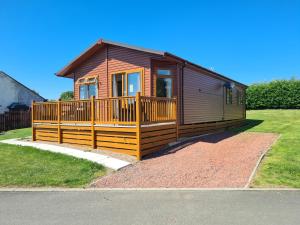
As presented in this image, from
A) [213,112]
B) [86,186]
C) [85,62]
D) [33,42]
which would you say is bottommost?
[86,186]

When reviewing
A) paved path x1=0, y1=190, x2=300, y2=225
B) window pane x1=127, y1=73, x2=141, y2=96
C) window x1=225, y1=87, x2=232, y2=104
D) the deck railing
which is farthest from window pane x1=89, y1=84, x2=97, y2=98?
window x1=225, y1=87, x2=232, y2=104

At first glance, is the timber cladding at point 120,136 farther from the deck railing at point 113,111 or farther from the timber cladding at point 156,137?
the deck railing at point 113,111

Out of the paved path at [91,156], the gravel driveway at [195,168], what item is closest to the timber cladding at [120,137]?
the gravel driveway at [195,168]

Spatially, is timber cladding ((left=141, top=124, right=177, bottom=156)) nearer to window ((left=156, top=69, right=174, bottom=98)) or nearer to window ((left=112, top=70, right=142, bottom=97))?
window ((left=156, top=69, right=174, bottom=98))

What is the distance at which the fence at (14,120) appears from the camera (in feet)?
62.9

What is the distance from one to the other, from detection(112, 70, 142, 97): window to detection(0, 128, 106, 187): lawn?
4.45 m

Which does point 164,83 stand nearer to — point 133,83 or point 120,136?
point 133,83

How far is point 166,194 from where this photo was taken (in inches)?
191

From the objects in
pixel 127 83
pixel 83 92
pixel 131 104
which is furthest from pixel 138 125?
pixel 83 92

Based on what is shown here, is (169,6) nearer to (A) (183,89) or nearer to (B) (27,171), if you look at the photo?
(A) (183,89)

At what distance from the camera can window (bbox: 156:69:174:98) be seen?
35.2ft

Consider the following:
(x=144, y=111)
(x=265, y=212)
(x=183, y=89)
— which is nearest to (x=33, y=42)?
(x=183, y=89)

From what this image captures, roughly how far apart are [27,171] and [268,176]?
20.2 feet

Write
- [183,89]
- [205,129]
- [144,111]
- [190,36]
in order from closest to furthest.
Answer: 1. [144,111]
2. [183,89]
3. [205,129]
4. [190,36]
